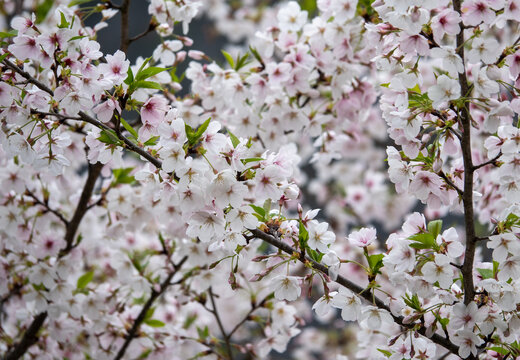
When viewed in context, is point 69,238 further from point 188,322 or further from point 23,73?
point 23,73

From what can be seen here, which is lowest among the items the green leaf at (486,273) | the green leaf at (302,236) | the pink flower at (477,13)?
the green leaf at (302,236)

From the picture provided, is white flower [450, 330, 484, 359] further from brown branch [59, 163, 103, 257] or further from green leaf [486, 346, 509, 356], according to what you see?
brown branch [59, 163, 103, 257]

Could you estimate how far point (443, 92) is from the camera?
4.12 ft

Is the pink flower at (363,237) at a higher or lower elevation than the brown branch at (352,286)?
higher

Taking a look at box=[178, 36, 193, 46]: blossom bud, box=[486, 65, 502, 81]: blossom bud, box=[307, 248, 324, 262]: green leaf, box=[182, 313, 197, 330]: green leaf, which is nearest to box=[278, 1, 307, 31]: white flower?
box=[178, 36, 193, 46]: blossom bud

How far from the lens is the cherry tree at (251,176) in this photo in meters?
1.30

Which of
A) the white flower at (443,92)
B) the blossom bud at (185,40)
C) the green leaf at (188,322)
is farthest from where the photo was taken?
the green leaf at (188,322)

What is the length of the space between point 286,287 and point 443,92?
571mm

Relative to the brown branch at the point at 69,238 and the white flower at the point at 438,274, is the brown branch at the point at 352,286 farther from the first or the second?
the brown branch at the point at 69,238

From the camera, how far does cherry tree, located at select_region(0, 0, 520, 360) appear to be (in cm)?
130

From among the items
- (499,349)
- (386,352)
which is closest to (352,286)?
(386,352)

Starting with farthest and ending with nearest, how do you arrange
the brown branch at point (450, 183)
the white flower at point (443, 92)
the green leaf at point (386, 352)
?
the green leaf at point (386, 352) < the brown branch at point (450, 183) < the white flower at point (443, 92)

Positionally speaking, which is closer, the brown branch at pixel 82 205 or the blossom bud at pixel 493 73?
the blossom bud at pixel 493 73

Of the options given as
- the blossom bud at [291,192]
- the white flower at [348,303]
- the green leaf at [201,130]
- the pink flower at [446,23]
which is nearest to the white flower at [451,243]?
the white flower at [348,303]
